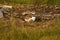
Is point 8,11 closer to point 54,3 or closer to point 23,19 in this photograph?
point 23,19

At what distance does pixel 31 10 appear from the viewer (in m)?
10.1

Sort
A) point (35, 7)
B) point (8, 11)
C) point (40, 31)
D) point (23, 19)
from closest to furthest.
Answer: point (40, 31) → point (23, 19) → point (8, 11) → point (35, 7)

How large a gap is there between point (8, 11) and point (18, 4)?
169 centimetres

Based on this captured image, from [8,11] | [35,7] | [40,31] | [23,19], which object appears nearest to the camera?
[40,31]

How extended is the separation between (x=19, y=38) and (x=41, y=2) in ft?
17.7

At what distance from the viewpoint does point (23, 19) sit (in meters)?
8.62

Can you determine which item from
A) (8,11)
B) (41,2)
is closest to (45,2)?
(41,2)

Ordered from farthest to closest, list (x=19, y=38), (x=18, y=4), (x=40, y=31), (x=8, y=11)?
(x=18, y=4) → (x=8, y=11) → (x=40, y=31) → (x=19, y=38)

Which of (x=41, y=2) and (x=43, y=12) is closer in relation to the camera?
(x=43, y=12)

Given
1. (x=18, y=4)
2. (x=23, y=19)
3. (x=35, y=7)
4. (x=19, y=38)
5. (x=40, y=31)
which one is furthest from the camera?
(x=18, y=4)

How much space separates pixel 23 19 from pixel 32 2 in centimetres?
282

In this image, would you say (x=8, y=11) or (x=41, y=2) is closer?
(x=8, y=11)

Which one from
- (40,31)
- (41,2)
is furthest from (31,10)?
(40,31)

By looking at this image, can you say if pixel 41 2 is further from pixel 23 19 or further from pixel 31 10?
pixel 23 19
